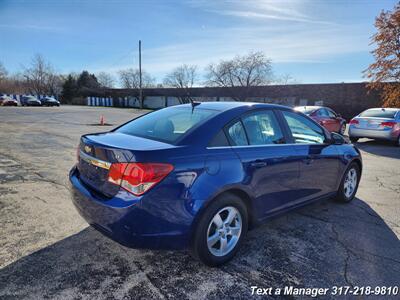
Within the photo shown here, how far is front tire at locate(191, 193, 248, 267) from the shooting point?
2.53m

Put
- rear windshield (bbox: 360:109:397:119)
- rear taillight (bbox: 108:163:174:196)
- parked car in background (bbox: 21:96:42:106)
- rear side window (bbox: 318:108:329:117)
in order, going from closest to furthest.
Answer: rear taillight (bbox: 108:163:174:196) < rear windshield (bbox: 360:109:397:119) < rear side window (bbox: 318:108:329:117) < parked car in background (bbox: 21:96:42:106)

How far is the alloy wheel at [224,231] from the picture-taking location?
2.68 m

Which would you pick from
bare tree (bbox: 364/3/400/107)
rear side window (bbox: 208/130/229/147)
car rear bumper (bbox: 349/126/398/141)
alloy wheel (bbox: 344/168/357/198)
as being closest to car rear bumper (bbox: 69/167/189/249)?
rear side window (bbox: 208/130/229/147)

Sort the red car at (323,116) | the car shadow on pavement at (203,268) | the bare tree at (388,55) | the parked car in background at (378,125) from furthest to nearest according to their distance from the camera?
the bare tree at (388,55), the red car at (323,116), the parked car in background at (378,125), the car shadow on pavement at (203,268)

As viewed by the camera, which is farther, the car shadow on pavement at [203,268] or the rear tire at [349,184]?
the rear tire at [349,184]

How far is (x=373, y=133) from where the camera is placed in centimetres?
1054

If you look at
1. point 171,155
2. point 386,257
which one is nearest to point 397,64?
point 386,257

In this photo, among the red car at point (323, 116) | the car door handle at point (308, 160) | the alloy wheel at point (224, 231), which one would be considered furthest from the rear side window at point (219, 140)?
the red car at point (323, 116)

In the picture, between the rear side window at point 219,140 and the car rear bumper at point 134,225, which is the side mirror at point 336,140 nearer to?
the rear side window at point 219,140

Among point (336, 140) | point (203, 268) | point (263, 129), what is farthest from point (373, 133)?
point (203, 268)

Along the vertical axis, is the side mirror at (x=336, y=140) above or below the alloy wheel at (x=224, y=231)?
above

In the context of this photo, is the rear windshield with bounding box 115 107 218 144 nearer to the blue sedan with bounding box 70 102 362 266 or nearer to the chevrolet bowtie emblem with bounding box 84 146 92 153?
the blue sedan with bounding box 70 102 362 266

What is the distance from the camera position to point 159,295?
230 cm

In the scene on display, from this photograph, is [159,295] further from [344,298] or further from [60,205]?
[60,205]
